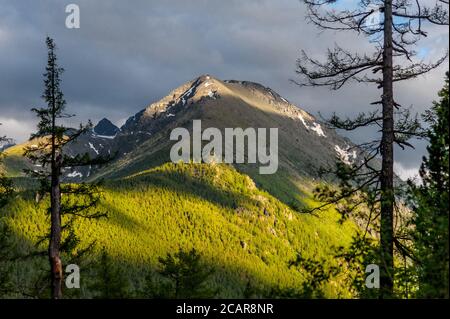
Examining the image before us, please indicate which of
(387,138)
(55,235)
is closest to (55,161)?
(55,235)

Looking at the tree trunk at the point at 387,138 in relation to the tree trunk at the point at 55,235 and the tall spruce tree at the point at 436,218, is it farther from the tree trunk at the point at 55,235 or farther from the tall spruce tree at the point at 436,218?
the tree trunk at the point at 55,235

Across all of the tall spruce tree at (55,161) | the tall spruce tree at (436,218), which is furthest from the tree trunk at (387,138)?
the tall spruce tree at (55,161)

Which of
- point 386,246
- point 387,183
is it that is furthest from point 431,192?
point 387,183

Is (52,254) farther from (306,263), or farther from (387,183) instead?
(387,183)

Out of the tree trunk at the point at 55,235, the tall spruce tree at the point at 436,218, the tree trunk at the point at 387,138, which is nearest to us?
the tall spruce tree at the point at 436,218

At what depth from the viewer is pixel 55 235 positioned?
20.1 metres

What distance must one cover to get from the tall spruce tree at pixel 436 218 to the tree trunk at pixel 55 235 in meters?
13.2

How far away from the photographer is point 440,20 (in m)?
16.2

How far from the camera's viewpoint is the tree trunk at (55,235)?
63.1 ft

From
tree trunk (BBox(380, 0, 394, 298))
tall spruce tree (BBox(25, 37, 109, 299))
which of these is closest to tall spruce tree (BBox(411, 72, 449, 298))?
tree trunk (BBox(380, 0, 394, 298))

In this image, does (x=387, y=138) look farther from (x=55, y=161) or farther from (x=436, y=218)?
(x=55, y=161)

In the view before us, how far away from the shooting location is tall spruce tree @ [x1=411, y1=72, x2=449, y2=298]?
10.1 m

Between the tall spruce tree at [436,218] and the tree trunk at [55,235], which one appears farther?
the tree trunk at [55,235]
